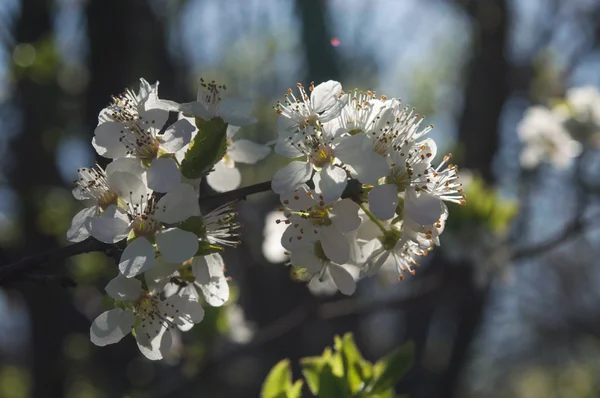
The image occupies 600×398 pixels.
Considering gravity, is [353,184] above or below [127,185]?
above

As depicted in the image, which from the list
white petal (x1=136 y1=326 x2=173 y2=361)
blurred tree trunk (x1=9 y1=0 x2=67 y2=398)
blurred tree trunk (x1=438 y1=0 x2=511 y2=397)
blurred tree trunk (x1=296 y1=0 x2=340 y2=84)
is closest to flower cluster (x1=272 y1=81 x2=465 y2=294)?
white petal (x1=136 y1=326 x2=173 y2=361)

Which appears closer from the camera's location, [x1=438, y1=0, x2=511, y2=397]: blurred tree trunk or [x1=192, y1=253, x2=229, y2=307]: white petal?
[x1=192, y1=253, x2=229, y2=307]: white petal

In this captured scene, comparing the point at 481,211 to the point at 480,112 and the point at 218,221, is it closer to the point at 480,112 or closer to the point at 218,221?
the point at 218,221

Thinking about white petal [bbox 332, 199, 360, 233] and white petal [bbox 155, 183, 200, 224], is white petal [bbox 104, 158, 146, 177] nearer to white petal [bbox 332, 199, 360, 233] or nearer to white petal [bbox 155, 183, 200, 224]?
white petal [bbox 155, 183, 200, 224]

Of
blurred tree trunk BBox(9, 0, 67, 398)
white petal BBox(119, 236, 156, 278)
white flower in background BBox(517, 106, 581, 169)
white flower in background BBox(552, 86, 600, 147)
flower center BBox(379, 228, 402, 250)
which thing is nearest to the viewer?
white petal BBox(119, 236, 156, 278)

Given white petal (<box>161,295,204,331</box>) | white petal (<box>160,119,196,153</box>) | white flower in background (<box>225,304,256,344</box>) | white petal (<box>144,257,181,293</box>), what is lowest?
white flower in background (<box>225,304,256,344</box>)

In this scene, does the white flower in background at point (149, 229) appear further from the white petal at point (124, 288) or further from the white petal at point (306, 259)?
the white petal at point (306, 259)

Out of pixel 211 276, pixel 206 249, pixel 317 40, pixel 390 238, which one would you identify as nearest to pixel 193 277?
pixel 211 276

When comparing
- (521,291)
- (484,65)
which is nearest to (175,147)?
(484,65)
